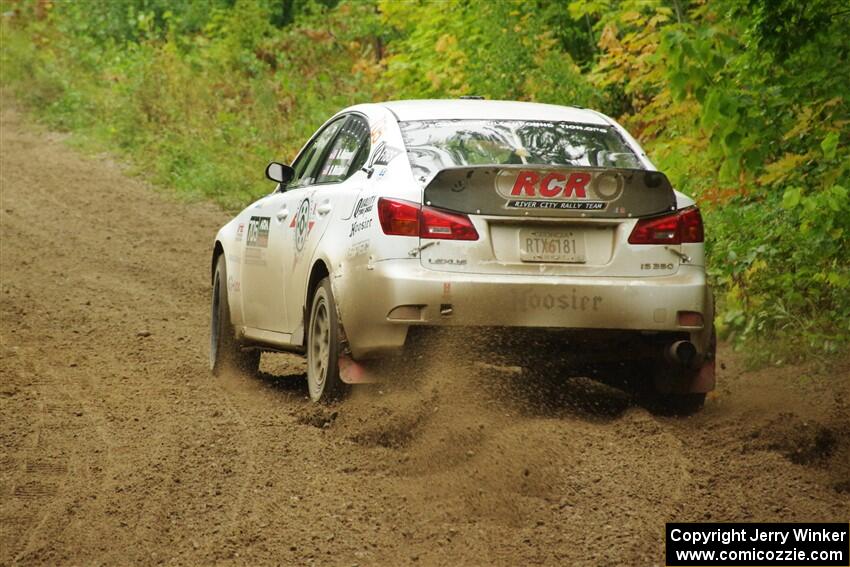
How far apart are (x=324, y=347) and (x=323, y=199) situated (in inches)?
32.9

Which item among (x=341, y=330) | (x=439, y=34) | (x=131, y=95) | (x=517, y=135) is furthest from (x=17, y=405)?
(x=131, y=95)

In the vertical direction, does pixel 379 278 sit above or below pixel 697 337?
above

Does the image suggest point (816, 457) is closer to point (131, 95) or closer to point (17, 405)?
point (17, 405)

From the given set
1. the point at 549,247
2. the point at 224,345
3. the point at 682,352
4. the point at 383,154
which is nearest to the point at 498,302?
the point at 549,247

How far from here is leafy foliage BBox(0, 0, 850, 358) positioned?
9102 millimetres

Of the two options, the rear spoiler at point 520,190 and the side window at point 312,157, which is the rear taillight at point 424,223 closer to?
the rear spoiler at point 520,190

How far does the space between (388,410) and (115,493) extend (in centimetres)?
164

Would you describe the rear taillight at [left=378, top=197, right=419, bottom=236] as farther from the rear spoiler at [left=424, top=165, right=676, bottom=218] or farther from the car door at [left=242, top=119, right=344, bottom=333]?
the car door at [left=242, top=119, right=344, bottom=333]

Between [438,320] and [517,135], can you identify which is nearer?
[438,320]

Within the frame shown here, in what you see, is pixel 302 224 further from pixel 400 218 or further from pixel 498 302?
pixel 498 302

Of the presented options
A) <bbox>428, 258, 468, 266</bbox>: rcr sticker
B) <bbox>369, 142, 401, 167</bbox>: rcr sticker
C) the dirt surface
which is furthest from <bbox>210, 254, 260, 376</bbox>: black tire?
<bbox>428, 258, 468, 266</bbox>: rcr sticker

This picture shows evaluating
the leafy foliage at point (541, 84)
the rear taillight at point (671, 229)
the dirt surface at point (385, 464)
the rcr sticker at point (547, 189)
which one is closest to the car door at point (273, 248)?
the dirt surface at point (385, 464)

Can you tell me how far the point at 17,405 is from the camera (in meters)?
7.71

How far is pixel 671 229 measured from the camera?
6.98m
